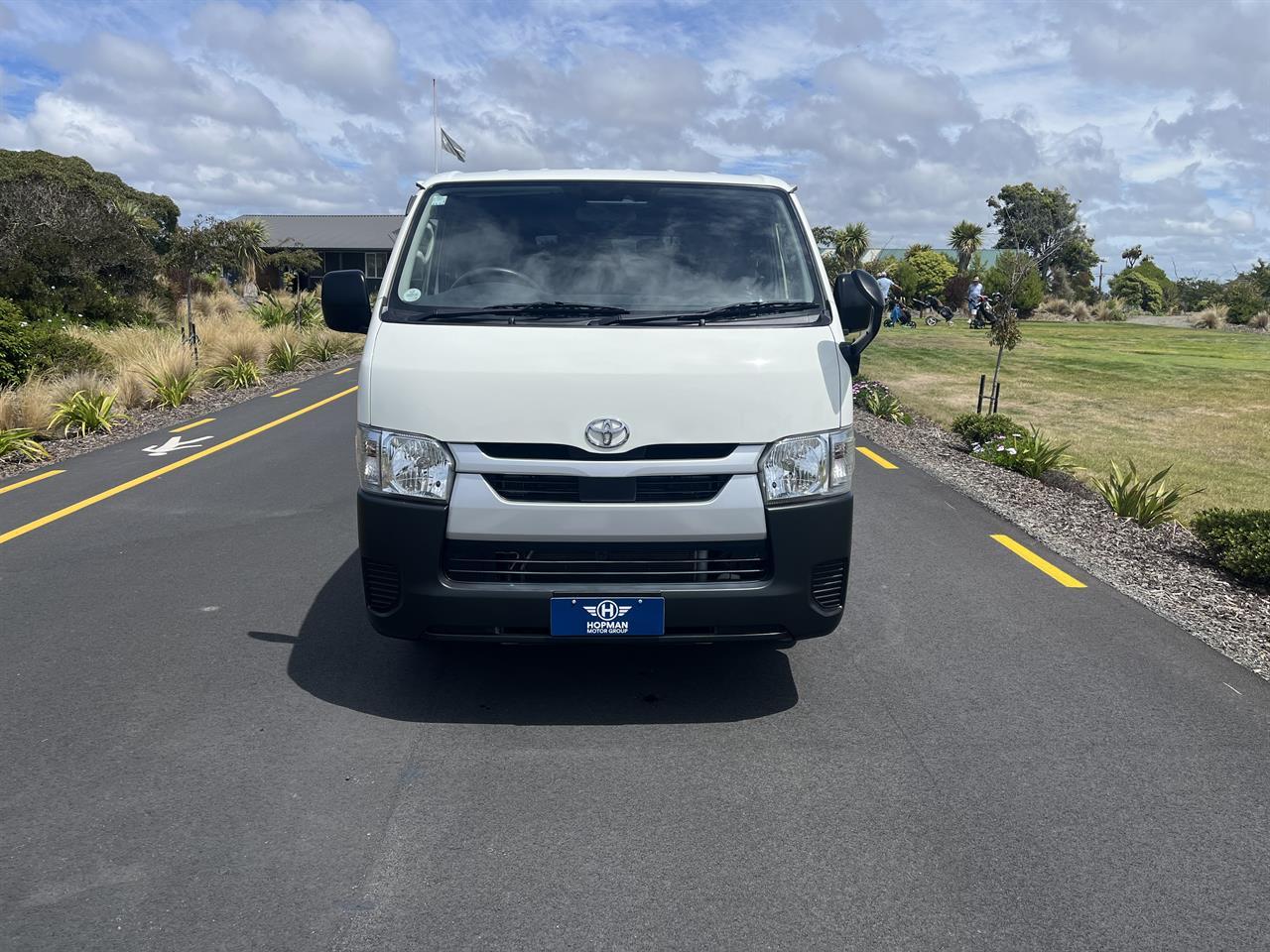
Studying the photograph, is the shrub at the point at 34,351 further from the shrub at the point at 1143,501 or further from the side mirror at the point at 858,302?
the shrub at the point at 1143,501

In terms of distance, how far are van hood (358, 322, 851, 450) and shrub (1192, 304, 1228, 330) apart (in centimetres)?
4566

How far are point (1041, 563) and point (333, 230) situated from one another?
A: 6885 cm

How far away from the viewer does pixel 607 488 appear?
166 inches

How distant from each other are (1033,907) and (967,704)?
161 cm

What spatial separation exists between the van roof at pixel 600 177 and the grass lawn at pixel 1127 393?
6.67m

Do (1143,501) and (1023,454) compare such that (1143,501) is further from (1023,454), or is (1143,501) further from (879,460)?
(879,460)

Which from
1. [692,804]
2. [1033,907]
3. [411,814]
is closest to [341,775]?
[411,814]

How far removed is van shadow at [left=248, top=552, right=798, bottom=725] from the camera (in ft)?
15.2

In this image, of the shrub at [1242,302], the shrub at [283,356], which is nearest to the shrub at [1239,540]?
the shrub at [283,356]

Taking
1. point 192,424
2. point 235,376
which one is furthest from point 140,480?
point 235,376

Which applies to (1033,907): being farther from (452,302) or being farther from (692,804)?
(452,302)

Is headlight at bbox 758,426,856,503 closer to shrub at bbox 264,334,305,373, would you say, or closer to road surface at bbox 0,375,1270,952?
road surface at bbox 0,375,1270,952

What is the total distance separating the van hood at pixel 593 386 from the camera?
4.21m

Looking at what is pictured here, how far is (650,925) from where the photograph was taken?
310 cm
